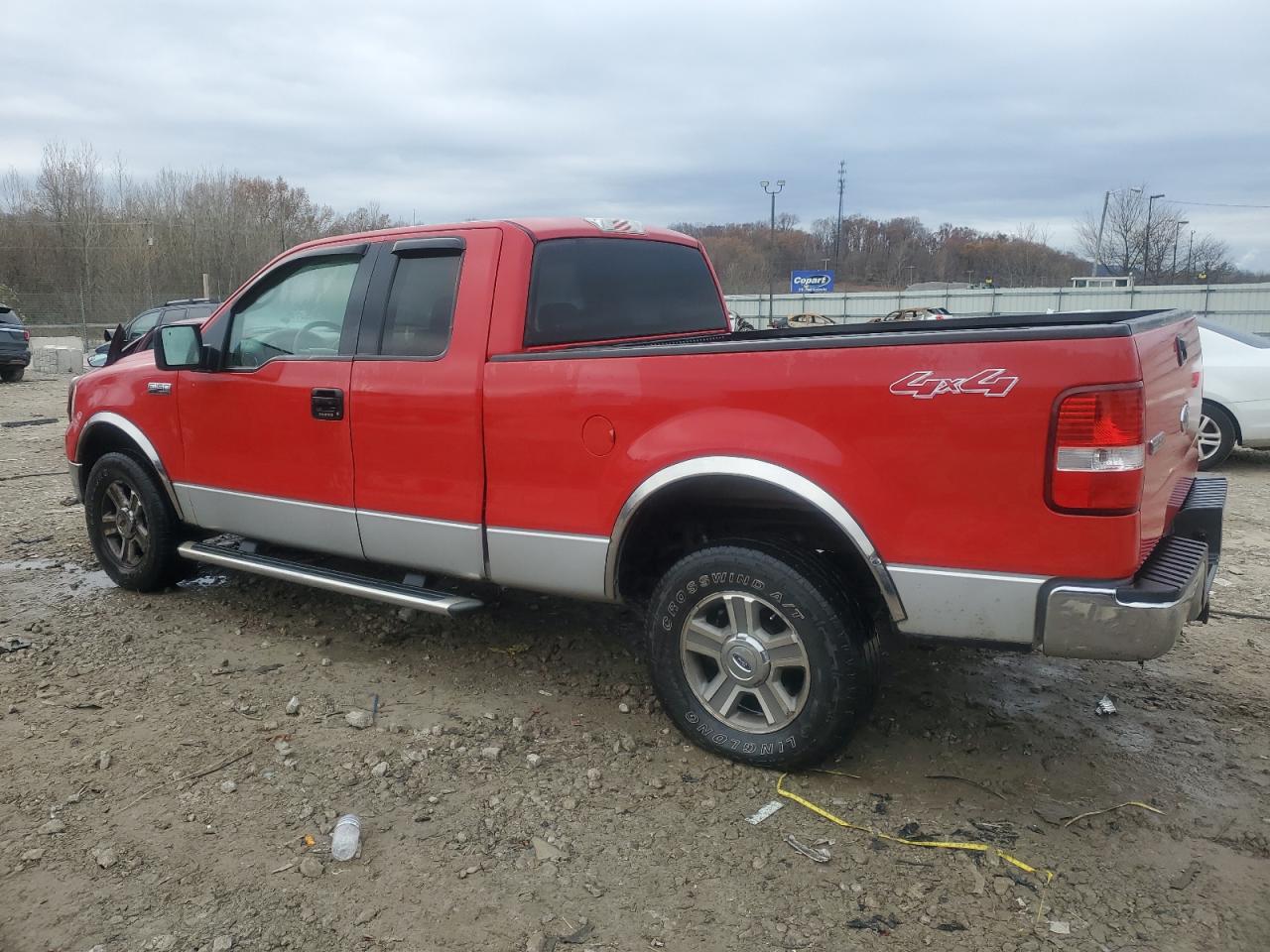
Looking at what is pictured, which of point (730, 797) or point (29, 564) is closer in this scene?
point (730, 797)

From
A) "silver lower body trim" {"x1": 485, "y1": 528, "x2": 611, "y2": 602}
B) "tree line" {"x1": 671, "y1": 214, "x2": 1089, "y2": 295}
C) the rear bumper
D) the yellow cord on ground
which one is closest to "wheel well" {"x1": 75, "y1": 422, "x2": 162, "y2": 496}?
"silver lower body trim" {"x1": 485, "y1": 528, "x2": 611, "y2": 602}

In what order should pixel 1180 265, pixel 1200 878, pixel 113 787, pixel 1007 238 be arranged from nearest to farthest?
pixel 1200 878
pixel 113 787
pixel 1180 265
pixel 1007 238

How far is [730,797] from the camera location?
126 inches

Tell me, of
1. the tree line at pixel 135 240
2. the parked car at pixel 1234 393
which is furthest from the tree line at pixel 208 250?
the parked car at pixel 1234 393

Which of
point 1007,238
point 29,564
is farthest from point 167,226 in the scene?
point 1007,238

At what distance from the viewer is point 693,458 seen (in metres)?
3.21

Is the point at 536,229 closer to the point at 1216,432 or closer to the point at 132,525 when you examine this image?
the point at 132,525

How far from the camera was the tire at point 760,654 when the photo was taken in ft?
10.2

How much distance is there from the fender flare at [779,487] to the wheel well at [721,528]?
29mm

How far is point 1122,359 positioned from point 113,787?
3.50 metres

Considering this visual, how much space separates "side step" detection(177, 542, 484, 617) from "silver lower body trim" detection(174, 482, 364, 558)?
0.11 meters

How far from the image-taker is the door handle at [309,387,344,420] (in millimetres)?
4156

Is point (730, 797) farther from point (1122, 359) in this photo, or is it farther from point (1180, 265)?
point (1180, 265)

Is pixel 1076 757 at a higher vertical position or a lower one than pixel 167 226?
lower
